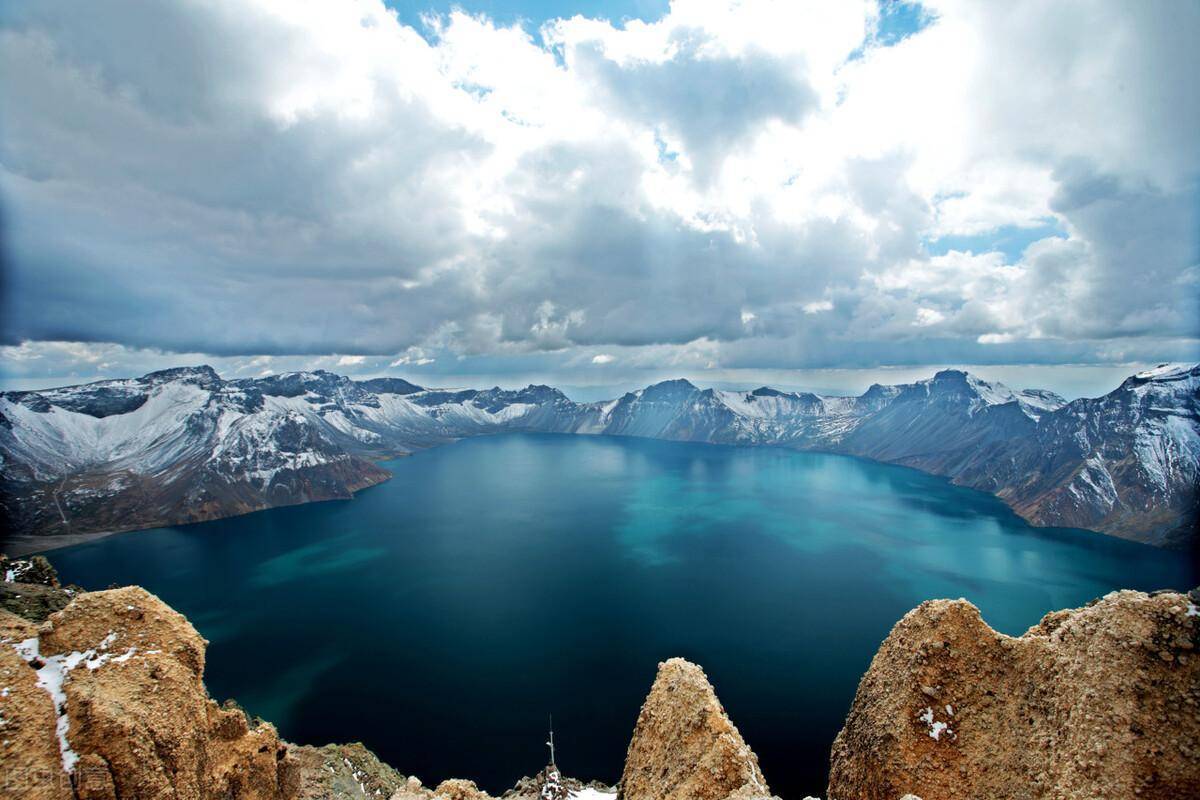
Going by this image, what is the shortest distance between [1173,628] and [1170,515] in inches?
9229

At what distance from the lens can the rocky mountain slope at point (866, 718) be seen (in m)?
18.3

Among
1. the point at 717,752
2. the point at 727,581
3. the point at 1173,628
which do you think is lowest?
the point at 727,581

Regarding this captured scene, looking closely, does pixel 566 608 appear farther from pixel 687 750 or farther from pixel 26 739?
pixel 26 739

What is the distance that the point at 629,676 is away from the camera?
68.6 m

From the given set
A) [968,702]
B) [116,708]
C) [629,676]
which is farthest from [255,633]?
[968,702]

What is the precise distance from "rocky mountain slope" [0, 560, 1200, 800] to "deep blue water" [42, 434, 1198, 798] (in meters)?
32.7

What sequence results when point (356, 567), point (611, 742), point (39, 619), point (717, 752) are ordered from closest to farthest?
point (717, 752) < point (39, 619) < point (611, 742) < point (356, 567)

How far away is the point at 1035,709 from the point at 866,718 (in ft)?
27.1

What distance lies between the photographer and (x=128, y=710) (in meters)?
19.9

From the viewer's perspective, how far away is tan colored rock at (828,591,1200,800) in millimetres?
18406

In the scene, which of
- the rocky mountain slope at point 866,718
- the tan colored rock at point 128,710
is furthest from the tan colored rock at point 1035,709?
the tan colored rock at point 128,710

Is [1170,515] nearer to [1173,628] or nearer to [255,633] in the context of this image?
[1173,628]

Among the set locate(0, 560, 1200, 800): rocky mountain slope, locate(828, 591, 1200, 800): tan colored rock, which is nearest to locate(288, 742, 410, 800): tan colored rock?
locate(0, 560, 1200, 800): rocky mountain slope

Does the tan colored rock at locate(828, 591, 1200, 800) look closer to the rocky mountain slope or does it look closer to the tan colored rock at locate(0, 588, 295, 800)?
the rocky mountain slope
